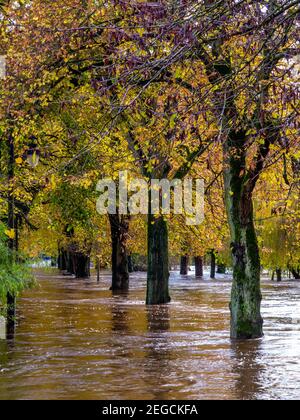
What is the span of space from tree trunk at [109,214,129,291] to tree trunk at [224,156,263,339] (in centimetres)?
2158

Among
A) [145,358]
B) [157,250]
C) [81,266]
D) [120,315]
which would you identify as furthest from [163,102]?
[81,266]

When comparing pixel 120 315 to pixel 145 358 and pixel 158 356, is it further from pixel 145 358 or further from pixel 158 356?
pixel 145 358

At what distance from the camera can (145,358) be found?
1742cm

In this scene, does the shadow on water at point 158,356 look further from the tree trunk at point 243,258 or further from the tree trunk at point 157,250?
the tree trunk at point 157,250

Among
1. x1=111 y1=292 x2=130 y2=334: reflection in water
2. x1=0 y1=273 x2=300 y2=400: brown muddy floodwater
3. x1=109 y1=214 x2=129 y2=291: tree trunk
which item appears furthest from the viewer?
x1=109 y1=214 x2=129 y2=291: tree trunk

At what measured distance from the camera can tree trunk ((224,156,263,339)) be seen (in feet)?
64.2

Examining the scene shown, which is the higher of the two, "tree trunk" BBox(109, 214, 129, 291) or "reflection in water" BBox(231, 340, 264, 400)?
"tree trunk" BBox(109, 214, 129, 291)

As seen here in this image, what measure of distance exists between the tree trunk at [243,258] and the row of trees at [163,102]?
1.1 inches

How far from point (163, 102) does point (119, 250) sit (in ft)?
94.9

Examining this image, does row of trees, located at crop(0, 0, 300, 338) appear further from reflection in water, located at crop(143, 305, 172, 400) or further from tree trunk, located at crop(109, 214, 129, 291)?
tree trunk, located at crop(109, 214, 129, 291)

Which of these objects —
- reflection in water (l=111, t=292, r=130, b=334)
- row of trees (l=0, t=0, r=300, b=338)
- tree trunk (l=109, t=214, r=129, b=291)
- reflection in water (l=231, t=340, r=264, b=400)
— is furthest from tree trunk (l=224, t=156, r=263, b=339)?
tree trunk (l=109, t=214, r=129, b=291)

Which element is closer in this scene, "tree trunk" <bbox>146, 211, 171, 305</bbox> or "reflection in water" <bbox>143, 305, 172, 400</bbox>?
"reflection in water" <bbox>143, 305, 172, 400</bbox>

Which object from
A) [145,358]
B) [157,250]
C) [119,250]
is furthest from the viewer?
[119,250]
